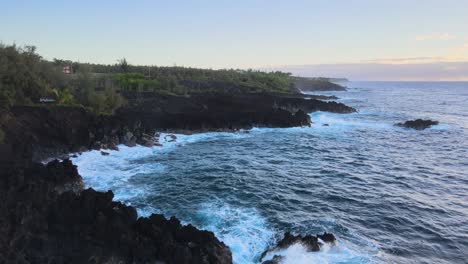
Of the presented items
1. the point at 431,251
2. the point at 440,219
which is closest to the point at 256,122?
the point at 440,219

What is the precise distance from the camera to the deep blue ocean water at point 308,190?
17.4m

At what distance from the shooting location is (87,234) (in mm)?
15227

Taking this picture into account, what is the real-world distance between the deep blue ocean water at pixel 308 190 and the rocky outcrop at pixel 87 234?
8.04 ft

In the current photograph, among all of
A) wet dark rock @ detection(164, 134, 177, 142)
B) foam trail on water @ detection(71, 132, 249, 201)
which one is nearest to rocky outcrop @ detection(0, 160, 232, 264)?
foam trail on water @ detection(71, 132, 249, 201)

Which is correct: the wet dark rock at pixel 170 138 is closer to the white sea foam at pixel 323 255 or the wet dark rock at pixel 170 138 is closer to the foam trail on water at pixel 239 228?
the foam trail on water at pixel 239 228

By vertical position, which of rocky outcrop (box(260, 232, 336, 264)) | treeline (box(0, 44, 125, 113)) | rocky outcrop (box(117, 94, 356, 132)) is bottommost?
rocky outcrop (box(260, 232, 336, 264))

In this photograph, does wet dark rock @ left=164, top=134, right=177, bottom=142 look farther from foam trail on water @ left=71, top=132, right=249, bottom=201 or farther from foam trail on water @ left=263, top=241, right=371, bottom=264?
foam trail on water @ left=263, top=241, right=371, bottom=264

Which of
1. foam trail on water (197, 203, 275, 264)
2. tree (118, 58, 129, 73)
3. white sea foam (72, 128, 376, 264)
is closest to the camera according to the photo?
white sea foam (72, 128, 376, 264)

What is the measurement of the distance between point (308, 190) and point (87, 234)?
1510cm

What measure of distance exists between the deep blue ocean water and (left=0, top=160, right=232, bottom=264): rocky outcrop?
2.45m

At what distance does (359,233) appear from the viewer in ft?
60.5

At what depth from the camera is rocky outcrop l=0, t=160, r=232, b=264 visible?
1420 centimetres

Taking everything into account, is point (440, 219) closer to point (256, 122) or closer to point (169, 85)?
point (256, 122)

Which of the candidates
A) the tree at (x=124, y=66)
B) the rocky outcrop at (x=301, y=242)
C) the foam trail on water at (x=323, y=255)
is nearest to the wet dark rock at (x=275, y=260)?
the foam trail on water at (x=323, y=255)
